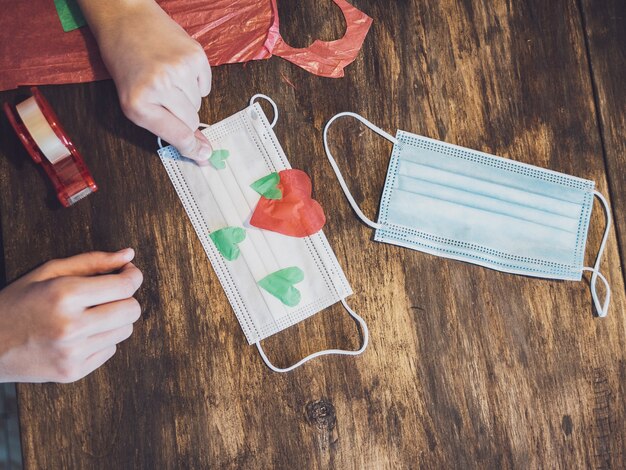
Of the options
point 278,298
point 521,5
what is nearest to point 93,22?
point 278,298

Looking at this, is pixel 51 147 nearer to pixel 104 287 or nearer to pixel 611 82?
pixel 104 287

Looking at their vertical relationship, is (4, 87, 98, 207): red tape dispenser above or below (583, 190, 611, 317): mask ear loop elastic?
above

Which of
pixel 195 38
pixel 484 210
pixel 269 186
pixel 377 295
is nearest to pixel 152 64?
pixel 195 38

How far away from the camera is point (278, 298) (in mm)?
1394

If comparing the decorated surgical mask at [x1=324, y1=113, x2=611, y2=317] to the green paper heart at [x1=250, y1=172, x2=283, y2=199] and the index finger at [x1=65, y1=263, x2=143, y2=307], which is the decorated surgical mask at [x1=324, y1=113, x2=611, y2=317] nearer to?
the green paper heart at [x1=250, y1=172, x2=283, y2=199]

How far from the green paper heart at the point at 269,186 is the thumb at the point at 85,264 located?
0.36 metres

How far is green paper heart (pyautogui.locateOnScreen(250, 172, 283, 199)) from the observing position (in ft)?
4.64

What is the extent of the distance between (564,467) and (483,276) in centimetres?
53

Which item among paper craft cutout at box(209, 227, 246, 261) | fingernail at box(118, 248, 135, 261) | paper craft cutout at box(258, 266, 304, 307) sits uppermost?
fingernail at box(118, 248, 135, 261)

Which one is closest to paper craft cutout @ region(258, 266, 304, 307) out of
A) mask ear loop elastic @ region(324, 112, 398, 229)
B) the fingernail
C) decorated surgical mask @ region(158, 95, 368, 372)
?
decorated surgical mask @ region(158, 95, 368, 372)

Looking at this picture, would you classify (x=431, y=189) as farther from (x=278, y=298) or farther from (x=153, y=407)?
(x=153, y=407)

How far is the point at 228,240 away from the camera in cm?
140

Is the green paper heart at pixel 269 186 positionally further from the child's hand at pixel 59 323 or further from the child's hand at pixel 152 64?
the child's hand at pixel 59 323

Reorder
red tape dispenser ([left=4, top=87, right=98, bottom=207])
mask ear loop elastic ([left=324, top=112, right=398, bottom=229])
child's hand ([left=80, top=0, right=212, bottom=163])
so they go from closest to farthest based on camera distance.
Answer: child's hand ([left=80, top=0, right=212, bottom=163])
red tape dispenser ([left=4, top=87, right=98, bottom=207])
mask ear loop elastic ([left=324, top=112, right=398, bottom=229])
